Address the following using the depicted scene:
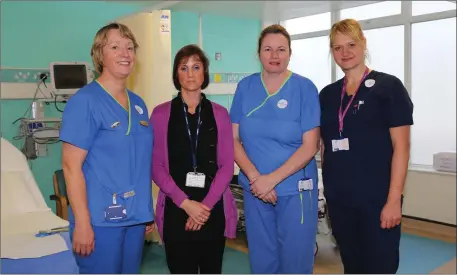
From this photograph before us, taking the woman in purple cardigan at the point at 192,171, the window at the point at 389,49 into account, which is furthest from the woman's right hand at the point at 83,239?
the window at the point at 389,49

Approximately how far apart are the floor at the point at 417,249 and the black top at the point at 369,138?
5.40 ft

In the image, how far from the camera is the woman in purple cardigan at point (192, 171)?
5.70 ft

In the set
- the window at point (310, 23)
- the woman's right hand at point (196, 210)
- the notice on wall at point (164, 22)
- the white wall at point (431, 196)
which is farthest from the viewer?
the window at point (310, 23)

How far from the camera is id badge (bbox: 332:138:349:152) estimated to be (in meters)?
1.80

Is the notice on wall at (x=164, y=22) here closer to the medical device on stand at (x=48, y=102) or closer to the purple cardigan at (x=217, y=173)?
the medical device on stand at (x=48, y=102)

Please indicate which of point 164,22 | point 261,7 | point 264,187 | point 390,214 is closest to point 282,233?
point 264,187

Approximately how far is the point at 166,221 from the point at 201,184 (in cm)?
22

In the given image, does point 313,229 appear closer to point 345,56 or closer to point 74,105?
point 345,56

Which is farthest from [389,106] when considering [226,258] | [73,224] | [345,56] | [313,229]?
[226,258]

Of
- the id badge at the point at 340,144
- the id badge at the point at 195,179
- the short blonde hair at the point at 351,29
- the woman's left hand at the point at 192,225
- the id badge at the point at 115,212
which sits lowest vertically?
the woman's left hand at the point at 192,225

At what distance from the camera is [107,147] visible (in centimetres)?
149

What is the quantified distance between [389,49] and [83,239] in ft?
14.7

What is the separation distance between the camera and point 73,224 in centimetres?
153

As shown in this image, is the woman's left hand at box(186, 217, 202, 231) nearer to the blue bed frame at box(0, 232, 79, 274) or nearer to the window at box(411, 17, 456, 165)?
the blue bed frame at box(0, 232, 79, 274)
